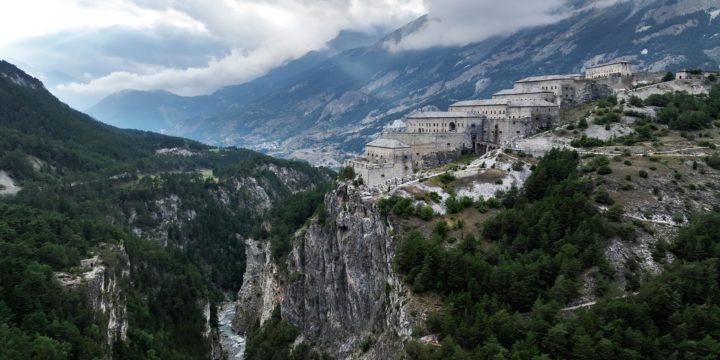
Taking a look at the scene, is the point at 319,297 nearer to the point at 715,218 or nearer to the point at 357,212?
the point at 357,212

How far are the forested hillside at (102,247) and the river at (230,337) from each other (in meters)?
5.74

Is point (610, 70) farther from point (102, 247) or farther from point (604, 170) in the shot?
point (102, 247)

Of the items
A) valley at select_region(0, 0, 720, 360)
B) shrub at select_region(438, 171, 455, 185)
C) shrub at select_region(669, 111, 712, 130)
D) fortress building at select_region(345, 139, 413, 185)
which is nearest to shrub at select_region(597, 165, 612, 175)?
valley at select_region(0, 0, 720, 360)

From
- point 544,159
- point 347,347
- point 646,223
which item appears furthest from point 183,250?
point 646,223

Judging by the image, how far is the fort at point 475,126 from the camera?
91.0 m

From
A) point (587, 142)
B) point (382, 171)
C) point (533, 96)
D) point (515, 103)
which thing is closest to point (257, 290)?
point (382, 171)

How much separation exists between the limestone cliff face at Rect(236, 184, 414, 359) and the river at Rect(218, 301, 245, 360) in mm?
8200

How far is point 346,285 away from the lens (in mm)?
81562

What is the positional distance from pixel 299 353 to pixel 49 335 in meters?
35.9

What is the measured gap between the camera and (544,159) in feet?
260

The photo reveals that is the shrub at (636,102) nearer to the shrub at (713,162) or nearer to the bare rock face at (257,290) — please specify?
the shrub at (713,162)

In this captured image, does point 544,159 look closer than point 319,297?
Yes

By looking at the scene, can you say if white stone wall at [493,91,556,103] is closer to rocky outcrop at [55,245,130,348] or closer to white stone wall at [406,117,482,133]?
white stone wall at [406,117,482,133]

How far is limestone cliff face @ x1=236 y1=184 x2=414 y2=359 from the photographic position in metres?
63.4
